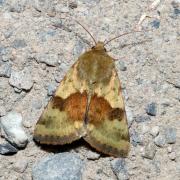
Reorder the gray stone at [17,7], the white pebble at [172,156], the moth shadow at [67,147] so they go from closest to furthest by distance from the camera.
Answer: the moth shadow at [67,147] → the white pebble at [172,156] → the gray stone at [17,7]

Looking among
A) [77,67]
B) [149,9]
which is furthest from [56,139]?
[149,9]

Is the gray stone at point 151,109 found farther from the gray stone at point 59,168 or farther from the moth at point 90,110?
the gray stone at point 59,168

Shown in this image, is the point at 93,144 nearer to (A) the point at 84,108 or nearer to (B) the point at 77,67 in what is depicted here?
(A) the point at 84,108

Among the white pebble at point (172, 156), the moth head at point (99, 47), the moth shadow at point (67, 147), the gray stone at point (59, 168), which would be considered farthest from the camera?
the moth head at point (99, 47)

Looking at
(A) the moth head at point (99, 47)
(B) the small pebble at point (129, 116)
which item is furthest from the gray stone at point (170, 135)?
(A) the moth head at point (99, 47)

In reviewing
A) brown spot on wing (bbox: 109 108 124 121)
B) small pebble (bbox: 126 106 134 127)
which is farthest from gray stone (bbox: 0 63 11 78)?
small pebble (bbox: 126 106 134 127)

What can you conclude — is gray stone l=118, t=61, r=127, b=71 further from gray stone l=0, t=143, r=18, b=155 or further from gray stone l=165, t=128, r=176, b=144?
gray stone l=0, t=143, r=18, b=155

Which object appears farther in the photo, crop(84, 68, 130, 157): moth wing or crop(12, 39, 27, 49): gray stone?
crop(12, 39, 27, 49): gray stone
